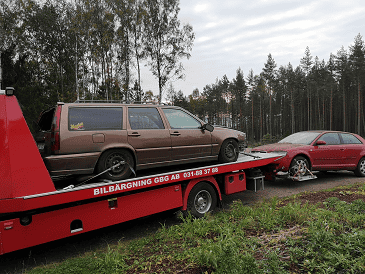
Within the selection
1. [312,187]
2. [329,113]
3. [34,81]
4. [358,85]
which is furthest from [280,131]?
[312,187]

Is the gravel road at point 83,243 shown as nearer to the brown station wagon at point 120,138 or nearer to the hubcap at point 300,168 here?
the hubcap at point 300,168

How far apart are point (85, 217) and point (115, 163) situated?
99 cm

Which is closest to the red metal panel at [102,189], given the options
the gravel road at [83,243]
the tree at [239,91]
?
the gravel road at [83,243]

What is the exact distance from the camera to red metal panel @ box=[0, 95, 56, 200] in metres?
3.25

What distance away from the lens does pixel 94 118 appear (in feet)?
14.4

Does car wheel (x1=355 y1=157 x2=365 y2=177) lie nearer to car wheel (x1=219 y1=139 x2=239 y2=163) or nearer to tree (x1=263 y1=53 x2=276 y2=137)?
car wheel (x1=219 y1=139 x2=239 y2=163)

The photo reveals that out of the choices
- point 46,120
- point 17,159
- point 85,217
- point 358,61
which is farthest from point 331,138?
point 358,61

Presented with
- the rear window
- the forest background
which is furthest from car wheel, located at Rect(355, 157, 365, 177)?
the forest background

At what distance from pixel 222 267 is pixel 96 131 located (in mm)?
2886

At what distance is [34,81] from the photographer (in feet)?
81.5

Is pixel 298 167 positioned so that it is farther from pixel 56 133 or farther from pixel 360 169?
pixel 56 133

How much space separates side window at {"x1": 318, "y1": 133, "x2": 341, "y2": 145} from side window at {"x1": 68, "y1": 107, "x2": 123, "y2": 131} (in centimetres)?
707

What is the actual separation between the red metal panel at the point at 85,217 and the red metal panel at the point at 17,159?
1.39 feet

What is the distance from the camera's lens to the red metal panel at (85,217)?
3320mm
